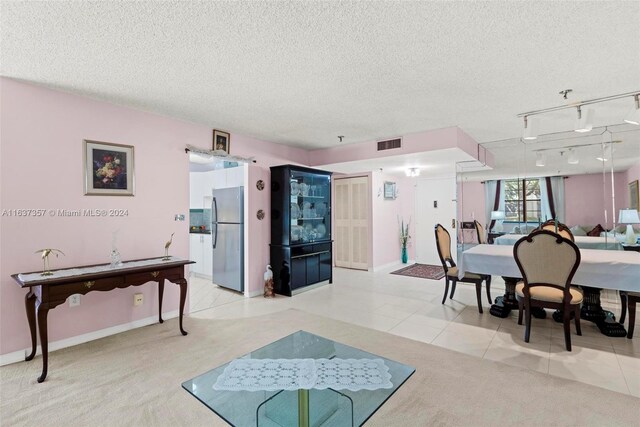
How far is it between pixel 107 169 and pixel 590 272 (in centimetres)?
501

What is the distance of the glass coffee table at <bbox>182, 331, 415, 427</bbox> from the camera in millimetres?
1556

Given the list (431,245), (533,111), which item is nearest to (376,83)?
(533,111)

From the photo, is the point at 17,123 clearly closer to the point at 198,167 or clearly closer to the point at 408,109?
the point at 408,109

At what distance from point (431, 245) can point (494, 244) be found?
2912 mm

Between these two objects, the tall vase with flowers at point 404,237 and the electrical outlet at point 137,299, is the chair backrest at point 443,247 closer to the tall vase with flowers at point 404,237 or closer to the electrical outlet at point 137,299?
the tall vase with flowers at point 404,237

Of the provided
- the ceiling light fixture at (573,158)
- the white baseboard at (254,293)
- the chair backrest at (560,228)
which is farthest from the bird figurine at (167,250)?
the ceiling light fixture at (573,158)

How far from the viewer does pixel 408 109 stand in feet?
11.3

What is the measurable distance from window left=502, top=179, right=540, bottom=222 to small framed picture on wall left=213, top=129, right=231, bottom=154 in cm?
426

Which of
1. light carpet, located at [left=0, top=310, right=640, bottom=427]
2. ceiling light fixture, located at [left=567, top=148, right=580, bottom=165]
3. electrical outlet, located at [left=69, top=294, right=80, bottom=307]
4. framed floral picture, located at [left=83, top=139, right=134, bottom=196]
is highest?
ceiling light fixture, located at [left=567, top=148, right=580, bottom=165]

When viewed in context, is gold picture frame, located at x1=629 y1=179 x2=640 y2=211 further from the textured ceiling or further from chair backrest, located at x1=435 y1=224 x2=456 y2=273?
chair backrest, located at x1=435 y1=224 x2=456 y2=273

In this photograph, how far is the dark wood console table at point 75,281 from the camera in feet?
7.79

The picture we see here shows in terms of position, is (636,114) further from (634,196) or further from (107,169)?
(107,169)

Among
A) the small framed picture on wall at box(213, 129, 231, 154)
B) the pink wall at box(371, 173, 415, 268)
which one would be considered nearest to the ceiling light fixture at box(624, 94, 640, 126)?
the pink wall at box(371, 173, 415, 268)

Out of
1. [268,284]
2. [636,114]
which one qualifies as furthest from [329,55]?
[268,284]
